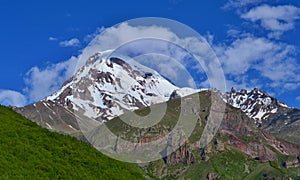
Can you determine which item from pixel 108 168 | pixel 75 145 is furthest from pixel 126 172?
pixel 75 145

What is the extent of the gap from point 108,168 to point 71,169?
26.2ft

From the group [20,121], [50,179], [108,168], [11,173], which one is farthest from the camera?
[20,121]

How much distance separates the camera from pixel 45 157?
56.0m

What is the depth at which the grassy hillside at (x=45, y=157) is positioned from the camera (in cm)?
5084

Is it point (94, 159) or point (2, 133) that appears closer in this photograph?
point (2, 133)

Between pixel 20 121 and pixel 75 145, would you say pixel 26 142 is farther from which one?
pixel 20 121

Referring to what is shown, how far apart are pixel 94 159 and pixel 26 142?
965cm

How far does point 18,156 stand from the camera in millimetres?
52875

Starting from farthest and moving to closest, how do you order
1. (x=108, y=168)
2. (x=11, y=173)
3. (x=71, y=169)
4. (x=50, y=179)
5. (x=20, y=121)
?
(x=20, y=121) → (x=108, y=168) → (x=71, y=169) → (x=50, y=179) → (x=11, y=173)

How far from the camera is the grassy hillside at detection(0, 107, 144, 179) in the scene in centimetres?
5084

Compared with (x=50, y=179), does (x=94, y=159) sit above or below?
above

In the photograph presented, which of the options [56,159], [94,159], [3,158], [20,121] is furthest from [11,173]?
[20,121]

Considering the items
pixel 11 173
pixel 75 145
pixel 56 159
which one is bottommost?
pixel 11 173

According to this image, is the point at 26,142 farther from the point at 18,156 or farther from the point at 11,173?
the point at 11,173
